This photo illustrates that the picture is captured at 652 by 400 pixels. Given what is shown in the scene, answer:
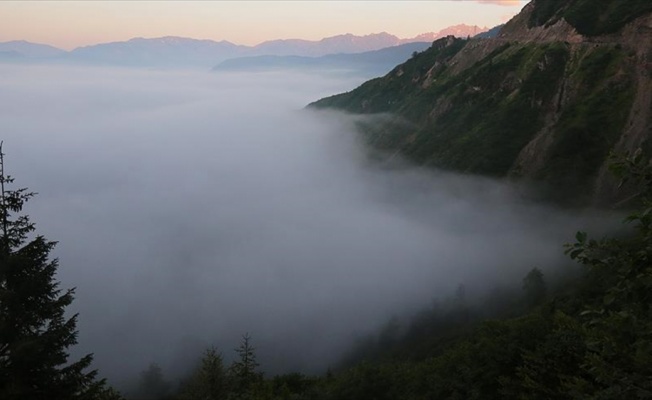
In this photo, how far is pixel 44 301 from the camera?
20.0m

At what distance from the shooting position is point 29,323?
19547 millimetres

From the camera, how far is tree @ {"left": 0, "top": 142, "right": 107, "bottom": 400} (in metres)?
18.8

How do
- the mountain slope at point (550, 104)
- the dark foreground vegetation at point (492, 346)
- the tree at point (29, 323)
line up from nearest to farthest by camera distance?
the dark foreground vegetation at point (492, 346) → the tree at point (29, 323) → the mountain slope at point (550, 104)

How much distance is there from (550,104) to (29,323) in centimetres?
13894

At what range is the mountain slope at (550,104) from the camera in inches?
4336

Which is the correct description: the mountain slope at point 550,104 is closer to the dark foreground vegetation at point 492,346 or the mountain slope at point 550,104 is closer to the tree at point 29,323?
the dark foreground vegetation at point 492,346

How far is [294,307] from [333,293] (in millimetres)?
15860

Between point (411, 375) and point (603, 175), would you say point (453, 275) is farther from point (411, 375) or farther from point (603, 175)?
point (411, 375)

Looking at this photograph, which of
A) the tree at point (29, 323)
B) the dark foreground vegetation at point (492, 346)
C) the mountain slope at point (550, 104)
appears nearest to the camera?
the dark foreground vegetation at point (492, 346)

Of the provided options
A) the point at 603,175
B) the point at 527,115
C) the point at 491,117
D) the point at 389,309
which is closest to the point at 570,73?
the point at 527,115

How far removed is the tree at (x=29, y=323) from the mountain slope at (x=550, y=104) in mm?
103388

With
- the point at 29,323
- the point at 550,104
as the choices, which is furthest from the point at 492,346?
the point at 550,104

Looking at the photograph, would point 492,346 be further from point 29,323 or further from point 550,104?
point 550,104

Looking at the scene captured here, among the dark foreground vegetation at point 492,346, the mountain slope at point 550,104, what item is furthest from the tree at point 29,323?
the mountain slope at point 550,104
